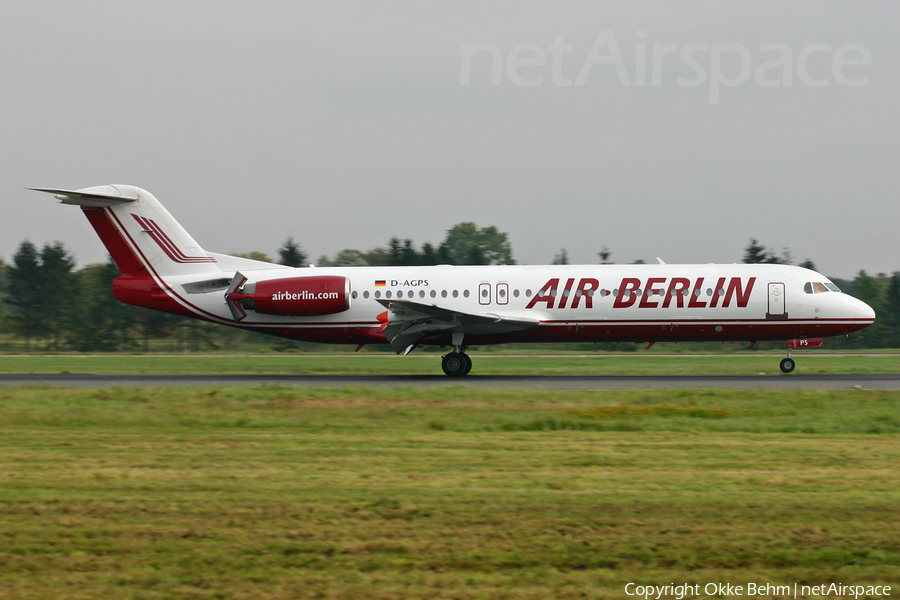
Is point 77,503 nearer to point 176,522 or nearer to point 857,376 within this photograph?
point 176,522

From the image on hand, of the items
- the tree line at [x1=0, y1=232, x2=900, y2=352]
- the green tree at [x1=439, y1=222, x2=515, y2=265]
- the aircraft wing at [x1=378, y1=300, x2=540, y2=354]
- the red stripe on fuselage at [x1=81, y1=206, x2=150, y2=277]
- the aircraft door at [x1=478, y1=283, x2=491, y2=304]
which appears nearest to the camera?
the aircraft wing at [x1=378, y1=300, x2=540, y2=354]

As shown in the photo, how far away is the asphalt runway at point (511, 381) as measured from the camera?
2027 centimetres

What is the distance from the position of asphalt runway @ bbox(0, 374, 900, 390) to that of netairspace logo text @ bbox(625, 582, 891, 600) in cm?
1410

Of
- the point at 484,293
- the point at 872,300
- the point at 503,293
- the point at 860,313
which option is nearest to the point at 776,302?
the point at 860,313

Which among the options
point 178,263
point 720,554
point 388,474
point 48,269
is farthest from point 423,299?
point 48,269

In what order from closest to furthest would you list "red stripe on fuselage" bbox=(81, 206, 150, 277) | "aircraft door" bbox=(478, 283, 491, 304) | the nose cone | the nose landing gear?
the nose cone → the nose landing gear → "aircraft door" bbox=(478, 283, 491, 304) → "red stripe on fuselage" bbox=(81, 206, 150, 277)

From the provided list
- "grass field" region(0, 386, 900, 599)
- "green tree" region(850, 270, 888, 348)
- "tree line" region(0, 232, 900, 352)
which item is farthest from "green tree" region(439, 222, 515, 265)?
"grass field" region(0, 386, 900, 599)

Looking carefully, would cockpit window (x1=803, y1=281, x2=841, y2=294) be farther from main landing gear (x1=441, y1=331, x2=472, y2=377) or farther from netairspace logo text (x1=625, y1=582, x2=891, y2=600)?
netairspace logo text (x1=625, y1=582, x2=891, y2=600)

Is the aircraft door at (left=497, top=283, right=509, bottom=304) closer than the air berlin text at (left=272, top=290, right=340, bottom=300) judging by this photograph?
Yes

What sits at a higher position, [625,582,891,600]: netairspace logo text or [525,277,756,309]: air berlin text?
[525,277,756,309]: air berlin text

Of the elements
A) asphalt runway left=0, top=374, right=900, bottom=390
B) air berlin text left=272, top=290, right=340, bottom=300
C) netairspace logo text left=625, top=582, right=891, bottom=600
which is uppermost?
air berlin text left=272, top=290, right=340, bottom=300

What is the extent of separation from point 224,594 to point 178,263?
21.5 m

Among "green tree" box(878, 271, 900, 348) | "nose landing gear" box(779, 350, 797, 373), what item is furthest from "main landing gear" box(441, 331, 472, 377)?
"green tree" box(878, 271, 900, 348)

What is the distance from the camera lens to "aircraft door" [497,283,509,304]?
24.1m
